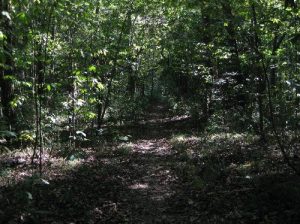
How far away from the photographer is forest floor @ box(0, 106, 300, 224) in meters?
6.48

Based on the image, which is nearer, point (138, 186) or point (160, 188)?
point (160, 188)

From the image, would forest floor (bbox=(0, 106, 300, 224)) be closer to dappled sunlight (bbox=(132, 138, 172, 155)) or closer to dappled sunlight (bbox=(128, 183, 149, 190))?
dappled sunlight (bbox=(128, 183, 149, 190))

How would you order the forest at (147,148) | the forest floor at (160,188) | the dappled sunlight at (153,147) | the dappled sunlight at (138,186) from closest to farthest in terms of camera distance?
the forest floor at (160,188) < the forest at (147,148) < the dappled sunlight at (138,186) < the dappled sunlight at (153,147)

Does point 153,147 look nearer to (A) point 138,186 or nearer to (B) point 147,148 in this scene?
(B) point 147,148

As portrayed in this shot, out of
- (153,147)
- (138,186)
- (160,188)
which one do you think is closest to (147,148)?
(153,147)

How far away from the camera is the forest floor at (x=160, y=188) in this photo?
6477mm

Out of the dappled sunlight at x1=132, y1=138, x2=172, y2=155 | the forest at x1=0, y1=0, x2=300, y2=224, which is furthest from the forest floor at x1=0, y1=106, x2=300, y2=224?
the dappled sunlight at x1=132, y1=138, x2=172, y2=155

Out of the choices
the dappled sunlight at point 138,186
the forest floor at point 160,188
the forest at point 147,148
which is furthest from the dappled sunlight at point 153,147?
the dappled sunlight at point 138,186

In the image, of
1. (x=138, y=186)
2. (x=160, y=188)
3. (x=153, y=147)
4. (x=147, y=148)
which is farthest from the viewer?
(x=153, y=147)

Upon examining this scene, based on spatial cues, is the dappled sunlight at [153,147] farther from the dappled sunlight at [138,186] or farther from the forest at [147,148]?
the dappled sunlight at [138,186]

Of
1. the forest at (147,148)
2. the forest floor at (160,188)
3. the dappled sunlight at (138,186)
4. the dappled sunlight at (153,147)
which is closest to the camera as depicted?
the forest floor at (160,188)

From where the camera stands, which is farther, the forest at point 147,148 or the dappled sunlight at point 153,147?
the dappled sunlight at point 153,147

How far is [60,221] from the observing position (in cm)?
639

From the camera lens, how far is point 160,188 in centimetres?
888
